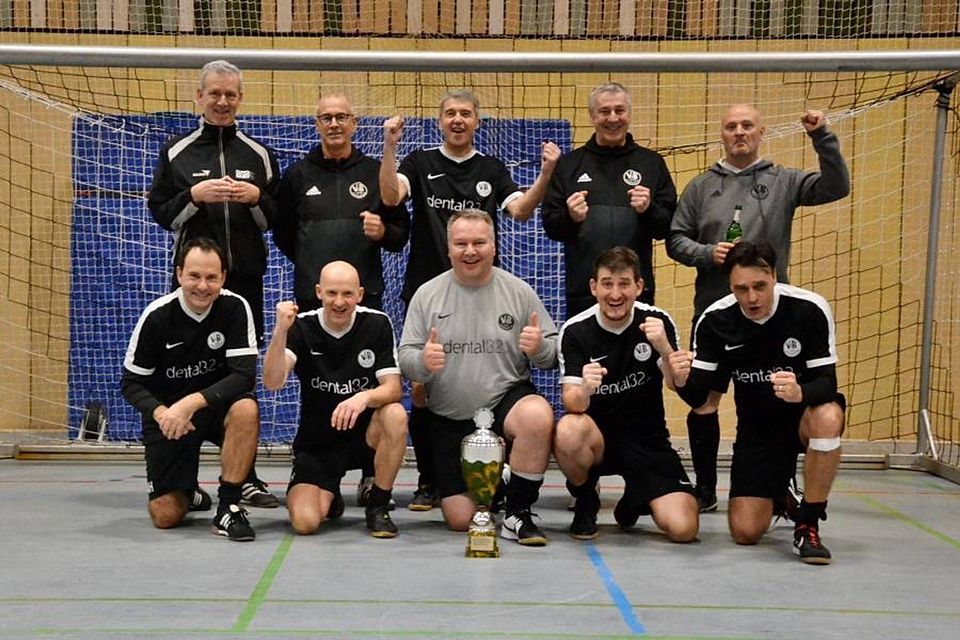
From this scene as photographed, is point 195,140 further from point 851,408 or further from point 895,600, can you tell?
point 851,408

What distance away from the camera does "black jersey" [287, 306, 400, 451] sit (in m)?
4.98

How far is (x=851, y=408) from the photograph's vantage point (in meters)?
8.64

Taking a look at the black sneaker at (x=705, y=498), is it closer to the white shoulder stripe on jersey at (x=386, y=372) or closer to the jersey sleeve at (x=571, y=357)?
the jersey sleeve at (x=571, y=357)

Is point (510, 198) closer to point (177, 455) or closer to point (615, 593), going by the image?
point (177, 455)

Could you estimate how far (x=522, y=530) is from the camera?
183 inches

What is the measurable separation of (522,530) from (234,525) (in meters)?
1.16

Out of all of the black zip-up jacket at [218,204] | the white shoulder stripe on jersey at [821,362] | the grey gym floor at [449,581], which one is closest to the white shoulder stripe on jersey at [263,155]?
the black zip-up jacket at [218,204]

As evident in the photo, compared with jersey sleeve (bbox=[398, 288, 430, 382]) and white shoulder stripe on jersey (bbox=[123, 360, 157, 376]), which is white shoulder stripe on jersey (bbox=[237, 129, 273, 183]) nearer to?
jersey sleeve (bbox=[398, 288, 430, 382])

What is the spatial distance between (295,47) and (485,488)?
5.05 meters

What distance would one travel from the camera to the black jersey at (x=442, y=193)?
5.52m

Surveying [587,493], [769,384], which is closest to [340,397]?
[587,493]

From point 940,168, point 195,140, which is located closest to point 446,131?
point 195,140

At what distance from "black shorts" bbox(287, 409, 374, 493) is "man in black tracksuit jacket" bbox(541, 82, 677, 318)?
1181 mm

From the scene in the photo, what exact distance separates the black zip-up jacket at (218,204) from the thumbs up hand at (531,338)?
1.41 metres
